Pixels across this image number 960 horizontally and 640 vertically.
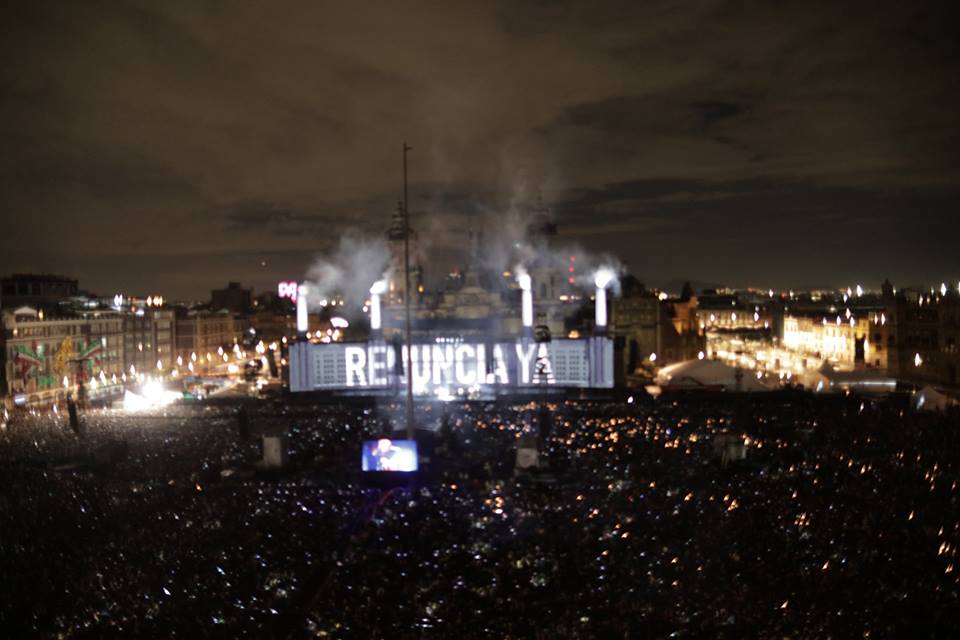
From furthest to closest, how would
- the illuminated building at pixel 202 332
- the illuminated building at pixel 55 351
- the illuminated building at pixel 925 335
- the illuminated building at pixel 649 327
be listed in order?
the illuminated building at pixel 202 332 < the illuminated building at pixel 649 327 < the illuminated building at pixel 55 351 < the illuminated building at pixel 925 335

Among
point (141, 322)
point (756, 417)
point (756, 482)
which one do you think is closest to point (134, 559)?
point (756, 482)

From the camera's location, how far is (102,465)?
1634cm

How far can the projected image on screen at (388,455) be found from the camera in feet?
51.5

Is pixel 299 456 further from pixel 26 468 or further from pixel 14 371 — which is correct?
pixel 14 371

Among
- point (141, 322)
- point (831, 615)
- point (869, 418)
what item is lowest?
point (831, 615)

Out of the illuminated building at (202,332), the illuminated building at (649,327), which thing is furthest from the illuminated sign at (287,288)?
the illuminated building at (649,327)

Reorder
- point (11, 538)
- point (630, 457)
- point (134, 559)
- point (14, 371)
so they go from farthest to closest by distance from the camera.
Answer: point (14, 371), point (630, 457), point (11, 538), point (134, 559)

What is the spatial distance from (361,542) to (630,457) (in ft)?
21.9

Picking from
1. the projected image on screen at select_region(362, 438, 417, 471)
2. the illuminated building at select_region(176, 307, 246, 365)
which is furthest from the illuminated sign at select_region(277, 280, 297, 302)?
the projected image on screen at select_region(362, 438, 417, 471)

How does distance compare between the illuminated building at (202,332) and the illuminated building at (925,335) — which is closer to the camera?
the illuminated building at (925,335)

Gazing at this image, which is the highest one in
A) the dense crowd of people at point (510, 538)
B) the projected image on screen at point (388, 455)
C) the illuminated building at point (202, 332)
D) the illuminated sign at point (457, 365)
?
the illuminated building at point (202, 332)

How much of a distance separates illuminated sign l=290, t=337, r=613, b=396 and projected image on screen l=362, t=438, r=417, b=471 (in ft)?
60.0

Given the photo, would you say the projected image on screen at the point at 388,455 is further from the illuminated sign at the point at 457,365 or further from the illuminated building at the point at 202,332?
the illuminated building at the point at 202,332

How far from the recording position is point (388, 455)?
15.8 metres
